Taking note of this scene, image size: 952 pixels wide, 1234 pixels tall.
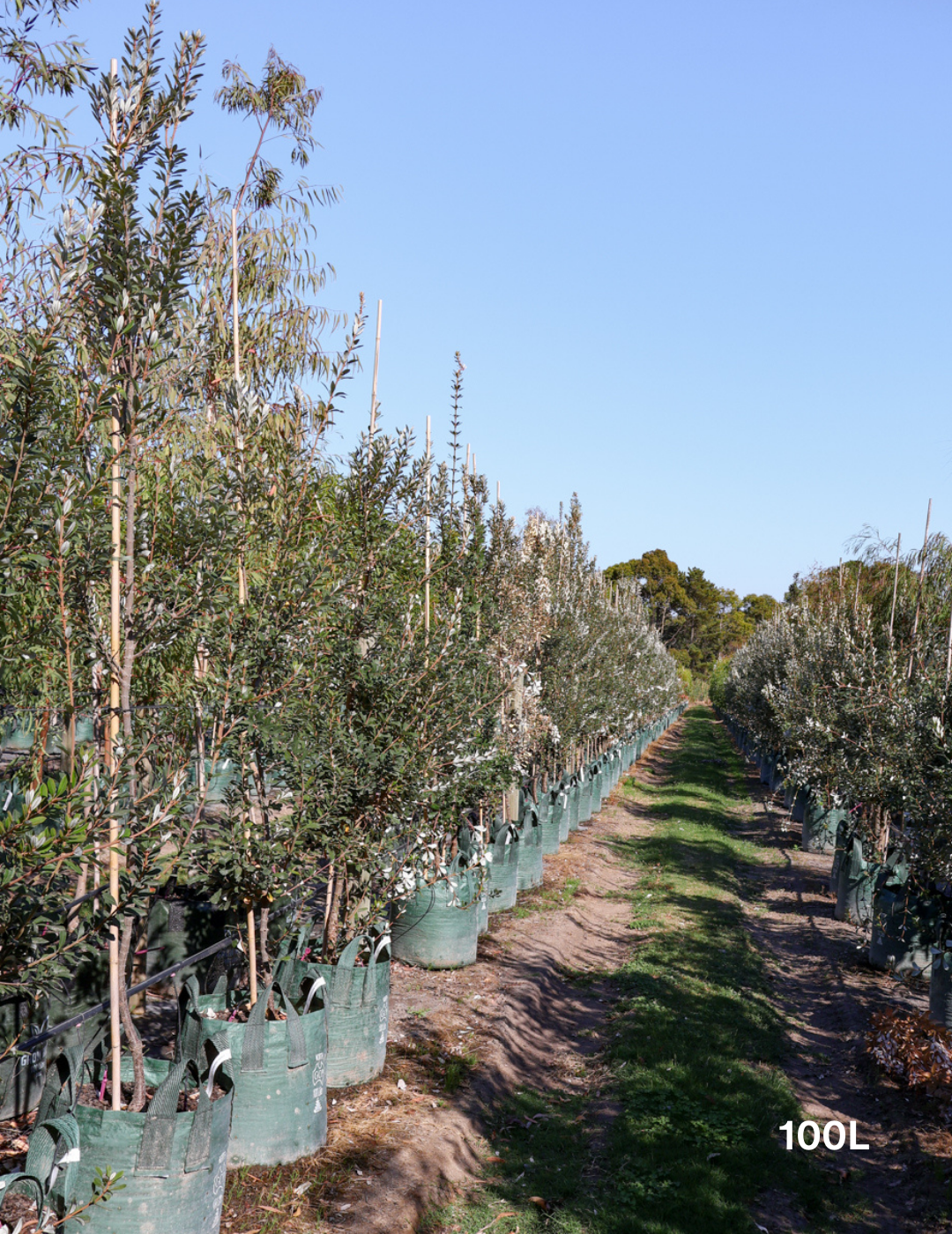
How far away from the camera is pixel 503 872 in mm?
10648

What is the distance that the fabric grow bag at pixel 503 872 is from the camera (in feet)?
34.4

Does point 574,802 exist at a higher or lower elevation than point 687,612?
lower

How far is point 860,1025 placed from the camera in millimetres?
8484

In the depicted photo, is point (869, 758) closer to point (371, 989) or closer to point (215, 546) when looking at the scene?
point (371, 989)

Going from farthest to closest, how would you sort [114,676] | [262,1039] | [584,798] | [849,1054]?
[584,798], [849,1054], [262,1039], [114,676]

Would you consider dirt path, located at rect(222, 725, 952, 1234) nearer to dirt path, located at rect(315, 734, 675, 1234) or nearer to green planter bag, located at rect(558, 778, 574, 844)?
dirt path, located at rect(315, 734, 675, 1234)

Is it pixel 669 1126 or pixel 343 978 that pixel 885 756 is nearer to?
pixel 669 1126

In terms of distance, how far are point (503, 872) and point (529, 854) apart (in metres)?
1.42


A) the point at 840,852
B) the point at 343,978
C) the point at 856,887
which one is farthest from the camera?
the point at 840,852

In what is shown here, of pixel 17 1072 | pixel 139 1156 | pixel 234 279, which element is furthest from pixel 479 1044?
pixel 234 279

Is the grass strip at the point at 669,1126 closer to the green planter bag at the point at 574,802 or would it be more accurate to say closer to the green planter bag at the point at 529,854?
the green planter bag at the point at 529,854

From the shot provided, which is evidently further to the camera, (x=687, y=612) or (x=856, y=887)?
(x=687, y=612)

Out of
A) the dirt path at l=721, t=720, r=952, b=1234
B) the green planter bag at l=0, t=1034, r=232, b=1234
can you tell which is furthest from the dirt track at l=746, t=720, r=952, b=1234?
the green planter bag at l=0, t=1034, r=232, b=1234

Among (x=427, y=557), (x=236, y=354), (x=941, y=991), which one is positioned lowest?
(x=941, y=991)
